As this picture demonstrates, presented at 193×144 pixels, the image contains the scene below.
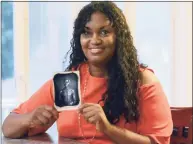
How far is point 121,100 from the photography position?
1.45m

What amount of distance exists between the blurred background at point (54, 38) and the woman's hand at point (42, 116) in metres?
1.57

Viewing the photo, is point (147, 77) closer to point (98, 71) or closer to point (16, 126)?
point (98, 71)

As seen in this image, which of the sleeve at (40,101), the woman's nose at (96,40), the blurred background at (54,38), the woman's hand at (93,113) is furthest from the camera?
the blurred background at (54,38)

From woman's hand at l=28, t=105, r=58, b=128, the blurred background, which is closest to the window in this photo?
the blurred background

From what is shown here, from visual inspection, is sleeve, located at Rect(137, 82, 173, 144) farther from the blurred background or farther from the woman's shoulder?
the blurred background

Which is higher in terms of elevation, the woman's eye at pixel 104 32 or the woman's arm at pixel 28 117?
the woman's eye at pixel 104 32

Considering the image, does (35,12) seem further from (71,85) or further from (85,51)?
(71,85)

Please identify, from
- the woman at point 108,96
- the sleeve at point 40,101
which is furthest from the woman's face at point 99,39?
the sleeve at point 40,101

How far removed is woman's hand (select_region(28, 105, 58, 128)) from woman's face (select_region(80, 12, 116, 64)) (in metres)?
0.26

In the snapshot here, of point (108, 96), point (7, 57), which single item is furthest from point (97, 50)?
point (7, 57)

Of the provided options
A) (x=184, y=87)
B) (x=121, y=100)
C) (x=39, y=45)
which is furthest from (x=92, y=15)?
(x=184, y=87)

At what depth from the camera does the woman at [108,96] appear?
1424 mm

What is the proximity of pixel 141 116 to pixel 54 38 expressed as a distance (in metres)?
1.79

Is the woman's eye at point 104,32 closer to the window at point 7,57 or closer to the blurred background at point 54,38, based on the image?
the blurred background at point 54,38
